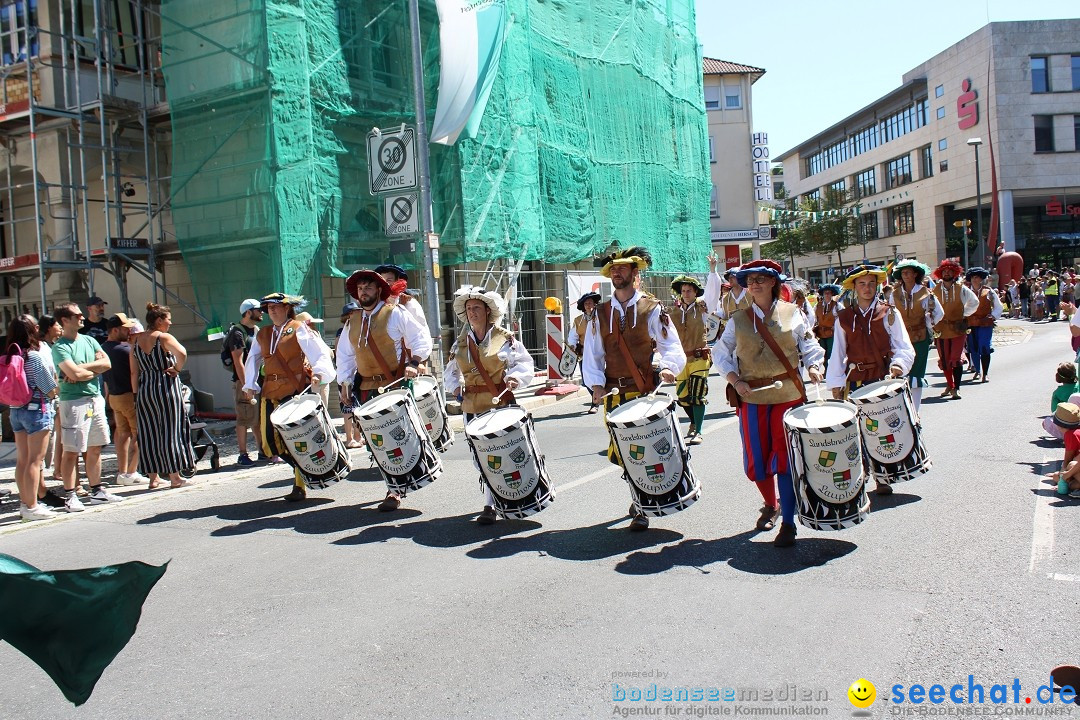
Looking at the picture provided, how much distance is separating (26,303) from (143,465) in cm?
1052

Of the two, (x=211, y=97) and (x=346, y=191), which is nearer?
(x=211, y=97)

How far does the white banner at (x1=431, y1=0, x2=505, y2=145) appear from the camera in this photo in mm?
15781

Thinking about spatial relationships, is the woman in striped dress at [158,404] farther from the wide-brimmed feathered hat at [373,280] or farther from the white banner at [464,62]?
the white banner at [464,62]

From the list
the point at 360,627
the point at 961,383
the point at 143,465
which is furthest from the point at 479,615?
the point at 961,383

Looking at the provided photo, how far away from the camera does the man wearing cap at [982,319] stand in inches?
548

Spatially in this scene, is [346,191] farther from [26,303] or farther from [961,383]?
[961,383]

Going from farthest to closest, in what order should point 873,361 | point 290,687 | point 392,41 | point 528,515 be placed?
point 392,41 → point 873,361 → point 528,515 → point 290,687

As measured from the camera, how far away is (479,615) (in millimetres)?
4848

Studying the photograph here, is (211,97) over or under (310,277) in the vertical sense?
over

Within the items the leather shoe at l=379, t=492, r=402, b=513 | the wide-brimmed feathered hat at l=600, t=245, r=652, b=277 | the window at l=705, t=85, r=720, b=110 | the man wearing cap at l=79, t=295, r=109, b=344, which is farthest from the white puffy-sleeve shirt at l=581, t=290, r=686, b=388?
the window at l=705, t=85, r=720, b=110

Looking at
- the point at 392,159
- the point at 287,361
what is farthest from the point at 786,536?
the point at 392,159

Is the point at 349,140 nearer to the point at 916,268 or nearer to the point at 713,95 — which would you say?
the point at 916,268

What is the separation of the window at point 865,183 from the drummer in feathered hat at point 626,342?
6670cm

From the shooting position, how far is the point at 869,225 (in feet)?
229
